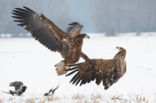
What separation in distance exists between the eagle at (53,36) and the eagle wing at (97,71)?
0.19m

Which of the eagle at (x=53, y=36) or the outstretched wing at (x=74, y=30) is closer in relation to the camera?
the eagle at (x=53, y=36)

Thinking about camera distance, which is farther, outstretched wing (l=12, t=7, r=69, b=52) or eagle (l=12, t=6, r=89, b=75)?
outstretched wing (l=12, t=7, r=69, b=52)

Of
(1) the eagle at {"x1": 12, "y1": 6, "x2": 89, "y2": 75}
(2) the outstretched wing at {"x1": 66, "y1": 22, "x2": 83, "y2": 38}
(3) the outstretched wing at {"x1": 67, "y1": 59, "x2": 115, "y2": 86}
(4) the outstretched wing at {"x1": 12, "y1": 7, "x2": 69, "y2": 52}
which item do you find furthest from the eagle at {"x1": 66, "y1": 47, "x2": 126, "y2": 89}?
(2) the outstretched wing at {"x1": 66, "y1": 22, "x2": 83, "y2": 38}

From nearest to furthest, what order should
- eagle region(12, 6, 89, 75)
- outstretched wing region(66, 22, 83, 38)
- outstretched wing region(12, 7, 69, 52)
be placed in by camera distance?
eagle region(12, 6, 89, 75) < outstretched wing region(12, 7, 69, 52) < outstretched wing region(66, 22, 83, 38)

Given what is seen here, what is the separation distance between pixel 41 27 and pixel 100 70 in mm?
1530

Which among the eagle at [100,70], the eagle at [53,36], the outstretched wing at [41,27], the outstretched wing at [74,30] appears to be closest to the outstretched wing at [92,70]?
the eagle at [100,70]

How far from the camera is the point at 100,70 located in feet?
16.2

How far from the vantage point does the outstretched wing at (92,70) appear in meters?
4.69

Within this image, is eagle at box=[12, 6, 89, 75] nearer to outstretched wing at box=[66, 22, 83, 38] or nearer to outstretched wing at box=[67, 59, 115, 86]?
outstretched wing at box=[67, 59, 115, 86]

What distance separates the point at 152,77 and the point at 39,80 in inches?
184

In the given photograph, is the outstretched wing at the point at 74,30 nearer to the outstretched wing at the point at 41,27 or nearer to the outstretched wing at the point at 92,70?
the outstretched wing at the point at 41,27

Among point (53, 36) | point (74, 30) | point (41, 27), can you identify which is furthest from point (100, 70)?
point (74, 30)

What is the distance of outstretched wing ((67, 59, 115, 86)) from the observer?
4.69 metres

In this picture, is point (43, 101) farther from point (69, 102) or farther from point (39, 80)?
point (39, 80)
